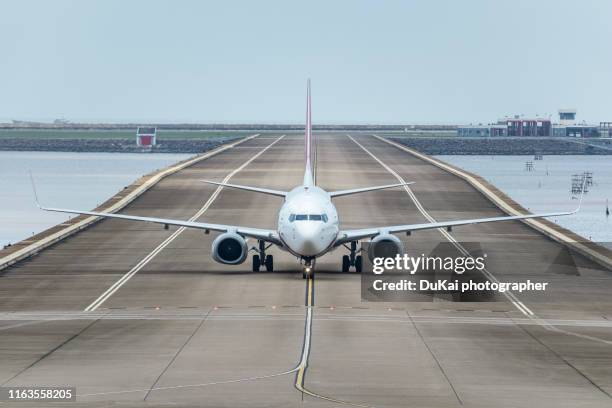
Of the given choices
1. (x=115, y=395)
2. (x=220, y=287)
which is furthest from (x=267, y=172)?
(x=115, y=395)

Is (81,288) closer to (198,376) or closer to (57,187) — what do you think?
(198,376)

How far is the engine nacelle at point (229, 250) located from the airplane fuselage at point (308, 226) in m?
2.31

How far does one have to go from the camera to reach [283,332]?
4738cm

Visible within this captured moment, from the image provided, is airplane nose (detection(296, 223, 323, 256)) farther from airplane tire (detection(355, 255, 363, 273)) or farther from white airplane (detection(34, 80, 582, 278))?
airplane tire (detection(355, 255, 363, 273))

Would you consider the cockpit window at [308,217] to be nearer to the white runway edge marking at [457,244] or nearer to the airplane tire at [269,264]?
the airplane tire at [269,264]

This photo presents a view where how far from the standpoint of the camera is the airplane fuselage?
5806 centimetres

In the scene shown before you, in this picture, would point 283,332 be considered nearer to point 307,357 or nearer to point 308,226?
point 307,357

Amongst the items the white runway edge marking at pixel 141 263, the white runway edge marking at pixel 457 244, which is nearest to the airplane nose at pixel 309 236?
the white runway edge marking at pixel 141 263

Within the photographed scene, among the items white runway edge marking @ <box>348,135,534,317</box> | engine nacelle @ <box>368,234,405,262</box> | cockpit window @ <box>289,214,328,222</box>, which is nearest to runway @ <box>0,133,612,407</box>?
white runway edge marking @ <box>348,135,534,317</box>

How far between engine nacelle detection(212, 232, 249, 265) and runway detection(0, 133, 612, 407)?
104 centimetres

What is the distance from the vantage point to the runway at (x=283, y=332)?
36750mm

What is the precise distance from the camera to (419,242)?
79.0 m

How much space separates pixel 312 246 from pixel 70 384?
22.6 m

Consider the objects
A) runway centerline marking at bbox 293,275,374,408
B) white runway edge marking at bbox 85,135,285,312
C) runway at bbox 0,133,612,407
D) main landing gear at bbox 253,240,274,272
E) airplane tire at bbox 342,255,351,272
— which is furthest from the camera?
main landing gear at bbox 253,240,274,272
